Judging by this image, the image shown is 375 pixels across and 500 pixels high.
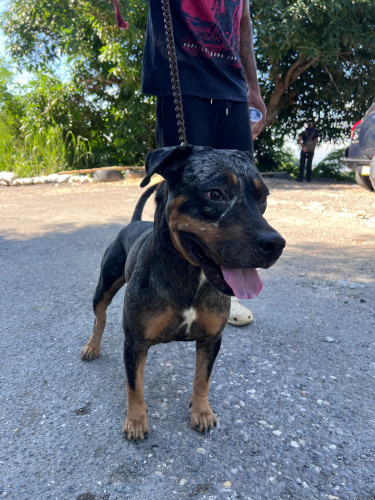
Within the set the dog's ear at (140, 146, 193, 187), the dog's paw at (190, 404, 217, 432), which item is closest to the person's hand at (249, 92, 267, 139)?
the dog's ear at (140, 146, 193, 187)

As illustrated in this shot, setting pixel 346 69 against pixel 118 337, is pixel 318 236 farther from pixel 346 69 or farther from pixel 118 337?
pixel 346 69

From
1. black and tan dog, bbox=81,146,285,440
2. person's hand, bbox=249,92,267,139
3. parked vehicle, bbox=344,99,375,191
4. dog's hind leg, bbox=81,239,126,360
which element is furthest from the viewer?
parked vehicle, bbox=344,99,375,191

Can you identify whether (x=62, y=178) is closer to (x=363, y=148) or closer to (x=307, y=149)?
(x=307, y=149)

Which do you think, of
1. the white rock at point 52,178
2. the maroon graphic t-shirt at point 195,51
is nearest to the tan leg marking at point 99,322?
the maroon graphic t-shirt at point 195,51

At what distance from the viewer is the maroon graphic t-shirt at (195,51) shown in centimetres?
281

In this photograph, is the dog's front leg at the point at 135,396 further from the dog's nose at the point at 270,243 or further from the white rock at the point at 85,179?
the white rock at the point at 85,179

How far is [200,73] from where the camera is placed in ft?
9.34

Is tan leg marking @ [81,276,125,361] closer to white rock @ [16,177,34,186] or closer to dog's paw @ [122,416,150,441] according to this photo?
dog's paw @ [122,416,150,441]

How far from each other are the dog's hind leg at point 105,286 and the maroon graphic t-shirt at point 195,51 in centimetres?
115

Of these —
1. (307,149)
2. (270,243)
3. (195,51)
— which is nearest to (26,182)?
(307,149)

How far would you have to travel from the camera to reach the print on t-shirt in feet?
9.21

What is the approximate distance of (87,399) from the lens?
2580 millimetres

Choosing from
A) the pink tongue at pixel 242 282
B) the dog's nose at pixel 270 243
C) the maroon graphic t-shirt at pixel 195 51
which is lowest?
the pink tongue at pixel 242 282

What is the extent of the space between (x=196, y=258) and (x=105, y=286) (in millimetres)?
1160
